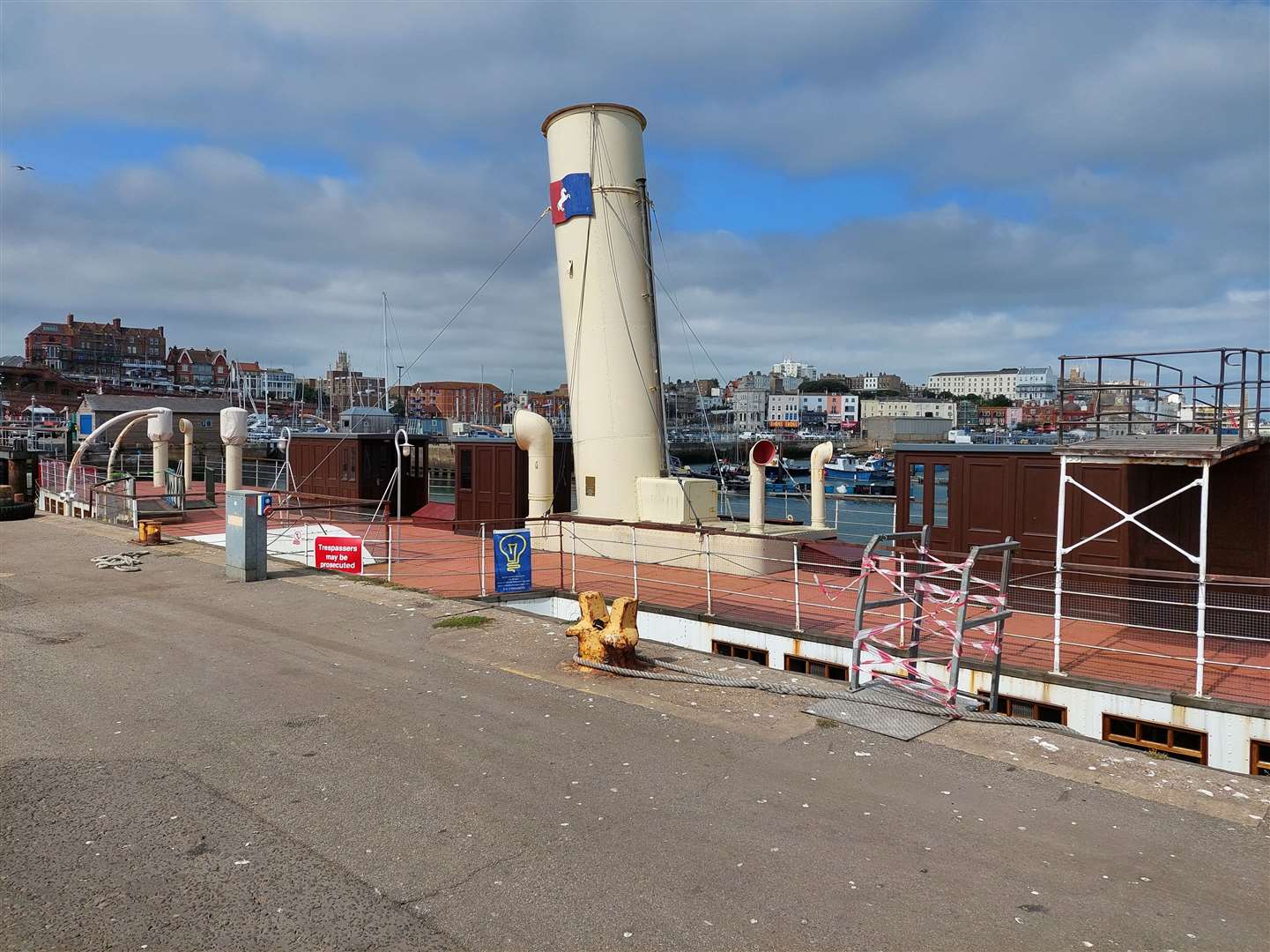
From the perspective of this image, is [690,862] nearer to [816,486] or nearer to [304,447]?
[816,486]

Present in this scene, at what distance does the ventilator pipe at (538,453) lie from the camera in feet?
59.7

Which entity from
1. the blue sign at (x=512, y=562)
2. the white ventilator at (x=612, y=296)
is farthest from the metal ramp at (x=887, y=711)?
the white ventilator at (x=612, y=296)

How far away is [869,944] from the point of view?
412 cm

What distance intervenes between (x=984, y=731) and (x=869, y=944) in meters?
3.63

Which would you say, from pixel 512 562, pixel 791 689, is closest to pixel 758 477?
pixel 512 562

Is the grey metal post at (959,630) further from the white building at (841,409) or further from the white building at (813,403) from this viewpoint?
the white building at (813,403)

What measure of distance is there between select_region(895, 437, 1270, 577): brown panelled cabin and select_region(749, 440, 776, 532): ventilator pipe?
2221 millimetres

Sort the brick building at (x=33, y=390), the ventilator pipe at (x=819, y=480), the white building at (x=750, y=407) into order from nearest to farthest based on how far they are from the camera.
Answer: the ventilator pipe at (x=819, y=480) → the brick building at (x=33, y=390) → the white building at (x=750, y=407)

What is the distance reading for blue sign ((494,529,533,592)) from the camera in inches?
498

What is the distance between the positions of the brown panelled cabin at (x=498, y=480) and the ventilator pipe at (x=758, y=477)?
637 cm

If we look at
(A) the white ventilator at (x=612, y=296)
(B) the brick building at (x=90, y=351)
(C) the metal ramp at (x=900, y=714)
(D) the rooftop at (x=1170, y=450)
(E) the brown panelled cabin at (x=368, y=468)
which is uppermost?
(B) the brick building at (x=90, y=351)

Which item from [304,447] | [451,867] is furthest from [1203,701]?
[304,447]

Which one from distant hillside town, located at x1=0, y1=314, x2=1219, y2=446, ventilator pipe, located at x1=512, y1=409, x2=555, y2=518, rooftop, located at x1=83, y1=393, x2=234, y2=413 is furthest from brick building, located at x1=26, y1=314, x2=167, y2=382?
ventilator pipe, located at x1=512, y1=409, x2=555, y2=518

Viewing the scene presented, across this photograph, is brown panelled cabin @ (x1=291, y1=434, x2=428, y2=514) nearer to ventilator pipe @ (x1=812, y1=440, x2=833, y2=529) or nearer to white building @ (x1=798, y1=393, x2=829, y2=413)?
ventilator pipe @ (x1=812, y1=440, x2=833, y2=529)
